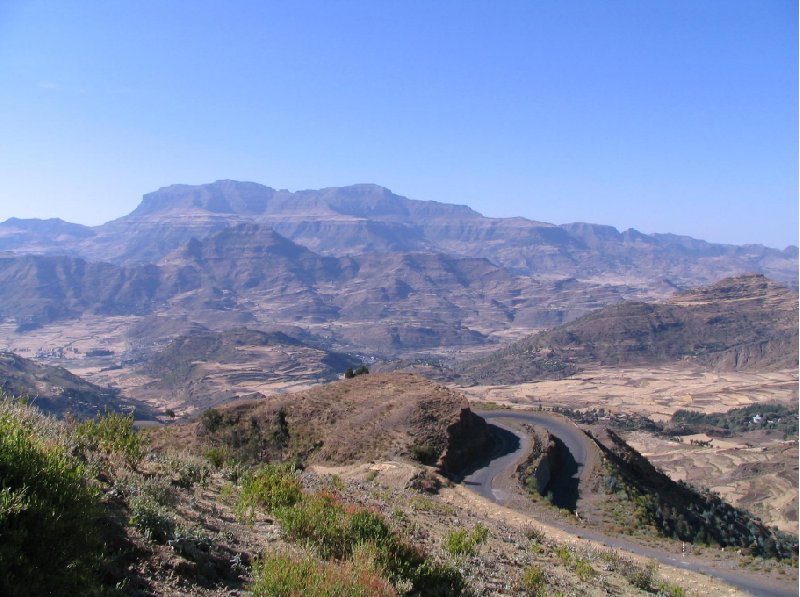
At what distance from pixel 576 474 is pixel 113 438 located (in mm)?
23978

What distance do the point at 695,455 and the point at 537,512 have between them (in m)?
51.8

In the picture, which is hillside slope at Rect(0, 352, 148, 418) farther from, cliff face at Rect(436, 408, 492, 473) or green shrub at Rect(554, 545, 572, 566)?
A: green shrub at Rect(554, 545, 572, 566)

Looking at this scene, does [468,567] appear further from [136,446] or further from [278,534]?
[136,446]

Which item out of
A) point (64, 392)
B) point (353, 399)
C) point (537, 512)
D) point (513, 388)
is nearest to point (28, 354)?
point (64, 392)

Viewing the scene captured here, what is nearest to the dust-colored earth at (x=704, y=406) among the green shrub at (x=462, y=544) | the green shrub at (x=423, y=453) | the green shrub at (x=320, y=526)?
the green shrub at (x=423, y=453)

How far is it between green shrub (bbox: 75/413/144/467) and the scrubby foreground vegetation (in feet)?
0.09

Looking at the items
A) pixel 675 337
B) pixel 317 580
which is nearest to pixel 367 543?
pixel 317 580

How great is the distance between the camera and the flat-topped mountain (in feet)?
479

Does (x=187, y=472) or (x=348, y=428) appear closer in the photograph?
(x=187, y=472)

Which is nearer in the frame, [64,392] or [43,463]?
[43,463]

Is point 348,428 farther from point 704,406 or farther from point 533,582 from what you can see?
point 704,406

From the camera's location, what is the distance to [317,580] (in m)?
5.99

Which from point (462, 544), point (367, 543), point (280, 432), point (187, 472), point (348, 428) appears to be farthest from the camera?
point (280, 432)

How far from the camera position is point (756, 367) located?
135125 millimetres
